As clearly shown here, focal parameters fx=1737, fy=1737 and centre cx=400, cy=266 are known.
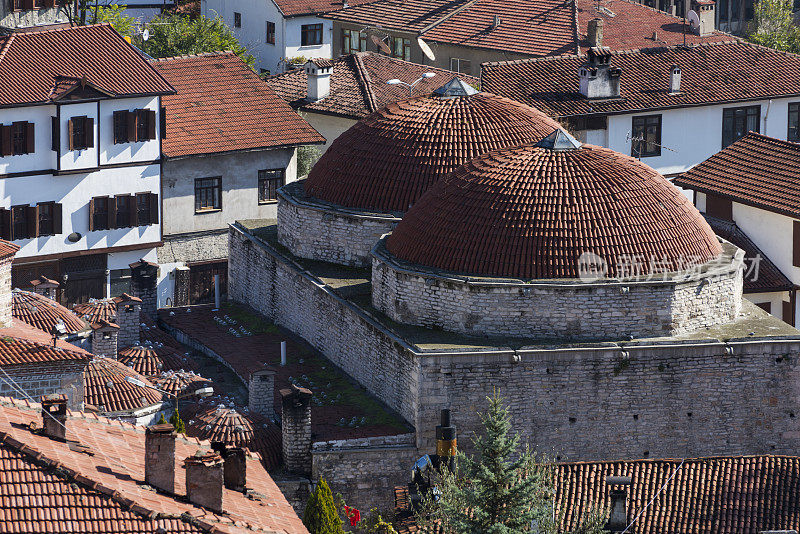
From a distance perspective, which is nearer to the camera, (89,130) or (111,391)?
(111,391)

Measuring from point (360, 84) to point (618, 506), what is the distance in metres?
33.6

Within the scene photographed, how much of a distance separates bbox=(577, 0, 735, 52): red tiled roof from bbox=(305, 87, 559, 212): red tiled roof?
75.8 ft

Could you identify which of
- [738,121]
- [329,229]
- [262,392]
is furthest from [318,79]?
[262,392]

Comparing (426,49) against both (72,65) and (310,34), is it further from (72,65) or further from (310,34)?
(72,65)

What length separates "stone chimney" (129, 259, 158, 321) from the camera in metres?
54.2

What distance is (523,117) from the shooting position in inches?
1954

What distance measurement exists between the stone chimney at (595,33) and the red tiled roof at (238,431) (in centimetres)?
3374

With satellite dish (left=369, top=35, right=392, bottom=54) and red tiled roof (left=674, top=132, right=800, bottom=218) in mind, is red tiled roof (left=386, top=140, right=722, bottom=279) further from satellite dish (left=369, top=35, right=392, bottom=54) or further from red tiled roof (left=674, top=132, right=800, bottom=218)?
satellite dish (left=369, top=35, right=392, bottom=54)

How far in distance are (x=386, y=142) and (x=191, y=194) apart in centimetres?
1435

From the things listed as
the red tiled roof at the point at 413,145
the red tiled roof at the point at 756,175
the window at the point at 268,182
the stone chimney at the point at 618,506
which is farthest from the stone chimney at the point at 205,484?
the window at the point at 268,182

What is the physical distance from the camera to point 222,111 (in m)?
63.1

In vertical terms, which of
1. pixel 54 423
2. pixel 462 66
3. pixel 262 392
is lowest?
pixel 262 392

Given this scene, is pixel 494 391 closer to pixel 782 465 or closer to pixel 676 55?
pixel 782 465

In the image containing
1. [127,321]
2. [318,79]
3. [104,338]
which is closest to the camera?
[104,338]
